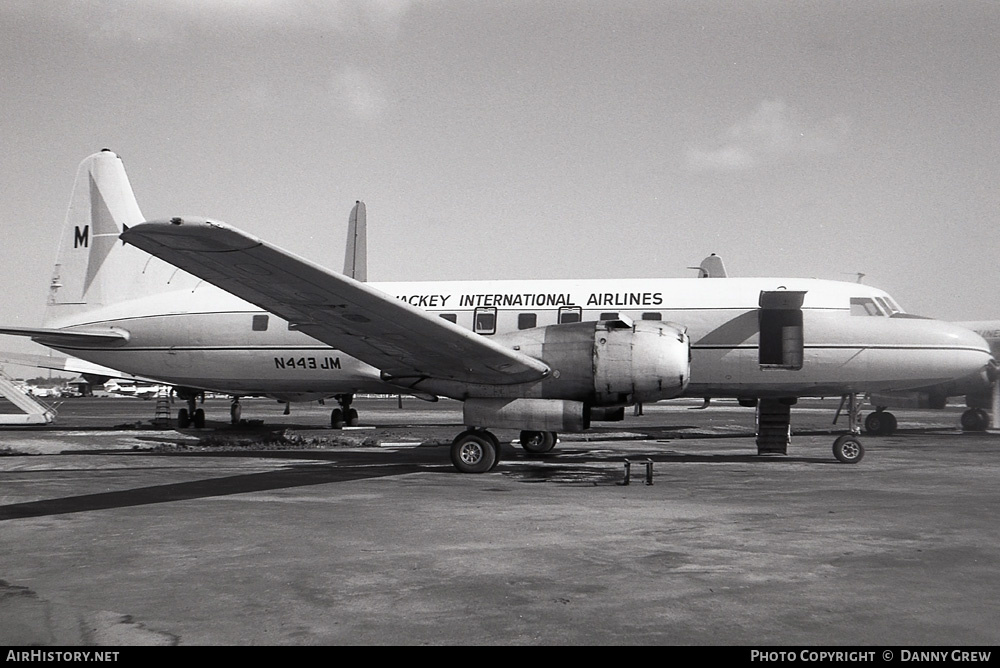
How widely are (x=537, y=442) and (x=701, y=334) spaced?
436 centimetres

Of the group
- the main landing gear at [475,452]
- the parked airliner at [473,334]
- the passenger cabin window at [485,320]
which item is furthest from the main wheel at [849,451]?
the passenger cabin window at [485,320]

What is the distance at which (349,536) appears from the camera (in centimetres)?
859

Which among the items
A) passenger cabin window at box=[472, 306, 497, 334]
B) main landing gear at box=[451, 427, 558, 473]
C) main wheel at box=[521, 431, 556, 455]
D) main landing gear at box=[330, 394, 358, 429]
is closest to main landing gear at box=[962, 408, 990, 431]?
main wheel at box=[521, 431, 556, 455]

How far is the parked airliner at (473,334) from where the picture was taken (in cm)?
1244

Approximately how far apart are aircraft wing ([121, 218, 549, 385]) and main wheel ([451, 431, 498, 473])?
1.14 meters

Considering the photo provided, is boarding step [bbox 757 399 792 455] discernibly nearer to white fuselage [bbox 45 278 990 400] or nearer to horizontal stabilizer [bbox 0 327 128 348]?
white fuselage [bbox 45 278 990 400]

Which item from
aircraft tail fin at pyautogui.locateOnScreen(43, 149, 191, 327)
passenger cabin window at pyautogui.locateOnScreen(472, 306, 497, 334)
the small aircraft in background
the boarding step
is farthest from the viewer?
the small aircraft in background

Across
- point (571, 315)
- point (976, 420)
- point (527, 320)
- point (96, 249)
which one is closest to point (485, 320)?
point (527, 320)

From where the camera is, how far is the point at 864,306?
17.1 metres

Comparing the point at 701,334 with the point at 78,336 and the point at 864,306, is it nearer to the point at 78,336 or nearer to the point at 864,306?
the point at 864,306

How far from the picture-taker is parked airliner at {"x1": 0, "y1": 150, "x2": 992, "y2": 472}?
490 inches

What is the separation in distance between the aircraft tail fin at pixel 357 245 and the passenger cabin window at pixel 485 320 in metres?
4.17

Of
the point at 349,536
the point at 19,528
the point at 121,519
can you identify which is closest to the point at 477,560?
the point at 349,536
